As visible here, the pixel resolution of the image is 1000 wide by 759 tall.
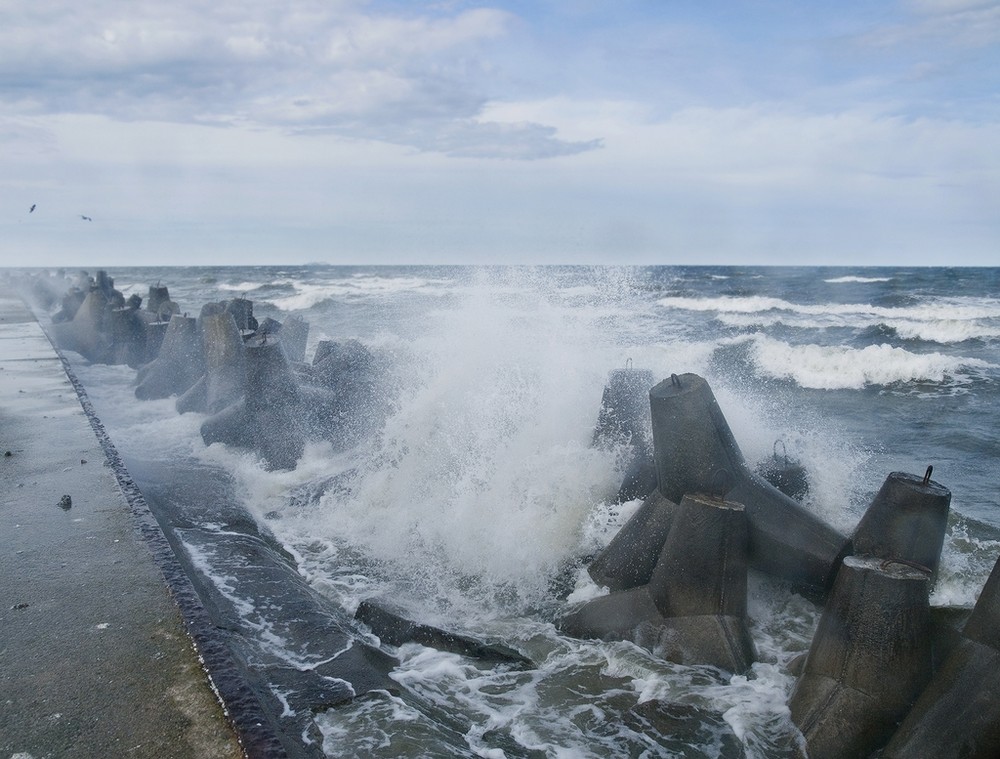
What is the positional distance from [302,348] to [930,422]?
11.1m

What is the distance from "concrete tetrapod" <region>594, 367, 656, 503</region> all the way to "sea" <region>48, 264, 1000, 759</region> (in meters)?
0.16

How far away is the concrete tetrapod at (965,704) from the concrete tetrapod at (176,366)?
1212cm

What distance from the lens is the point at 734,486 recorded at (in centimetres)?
507

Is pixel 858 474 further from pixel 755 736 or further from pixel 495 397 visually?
pixel 755 736

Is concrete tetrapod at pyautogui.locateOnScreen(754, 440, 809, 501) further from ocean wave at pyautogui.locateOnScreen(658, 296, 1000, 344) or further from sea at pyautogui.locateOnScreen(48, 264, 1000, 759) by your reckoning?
ocean wave at pyautogui.locateOnScreen(658, 296, 1000, 344)

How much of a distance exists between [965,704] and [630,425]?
12.2ft

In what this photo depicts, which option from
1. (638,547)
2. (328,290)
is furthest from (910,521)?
(328,290)

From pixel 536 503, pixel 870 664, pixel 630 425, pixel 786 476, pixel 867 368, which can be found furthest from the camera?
pixel 867 368

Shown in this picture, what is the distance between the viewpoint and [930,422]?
Result: 11.4 meters

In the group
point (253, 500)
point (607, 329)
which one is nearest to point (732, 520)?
point (253, 500)

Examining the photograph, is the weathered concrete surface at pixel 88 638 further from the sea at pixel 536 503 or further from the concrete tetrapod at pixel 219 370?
the concrete tetrapod at pixel 219 370

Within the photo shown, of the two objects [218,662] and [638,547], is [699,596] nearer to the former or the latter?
[638,547]

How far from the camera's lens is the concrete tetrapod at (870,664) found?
11.7 feet

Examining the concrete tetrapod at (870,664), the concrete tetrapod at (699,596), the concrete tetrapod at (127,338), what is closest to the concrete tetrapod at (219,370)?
the concrete tetrapod at (127,338)
